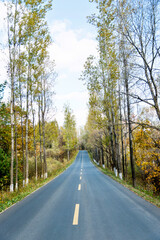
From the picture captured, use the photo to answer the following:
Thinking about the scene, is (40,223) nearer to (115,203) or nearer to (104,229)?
(104,229)

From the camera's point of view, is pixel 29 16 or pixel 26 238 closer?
pixel 26 238

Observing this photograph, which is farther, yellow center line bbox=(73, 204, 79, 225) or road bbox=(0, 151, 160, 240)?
yellow center line bbox=(73, 204, 79, 225)

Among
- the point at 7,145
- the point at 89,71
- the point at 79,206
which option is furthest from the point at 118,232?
the point at 7,145

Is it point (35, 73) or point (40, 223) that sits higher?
point (35, 73)

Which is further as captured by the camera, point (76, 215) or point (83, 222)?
point (76, 215)

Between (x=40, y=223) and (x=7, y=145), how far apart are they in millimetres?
17452

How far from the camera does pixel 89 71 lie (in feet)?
54.0

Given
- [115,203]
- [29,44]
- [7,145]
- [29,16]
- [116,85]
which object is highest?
[29,16]

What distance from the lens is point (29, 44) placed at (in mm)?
→ 14859

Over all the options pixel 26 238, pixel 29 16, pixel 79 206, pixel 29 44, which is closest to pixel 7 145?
pixel 29 44

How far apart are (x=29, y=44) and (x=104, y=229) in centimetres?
1488

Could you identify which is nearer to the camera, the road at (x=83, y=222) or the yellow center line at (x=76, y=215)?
the road at (x=83, y=222)

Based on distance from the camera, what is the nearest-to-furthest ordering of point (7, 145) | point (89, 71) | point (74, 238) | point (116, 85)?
1. point (74, 238)
2. point (89, 71)
3. point (116, 85)
4. point (7, 145)

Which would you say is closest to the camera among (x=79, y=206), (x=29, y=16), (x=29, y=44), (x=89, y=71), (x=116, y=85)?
(x=79, y=206)
